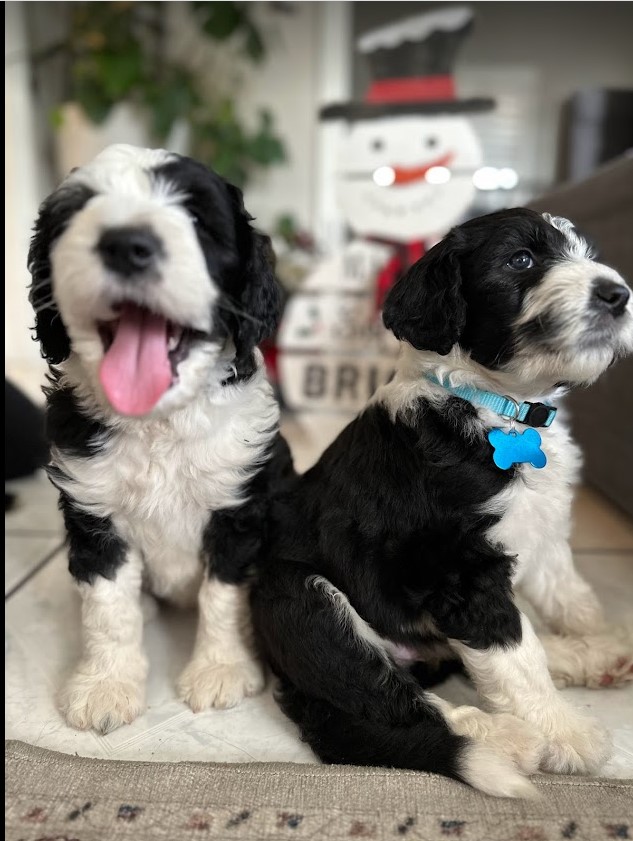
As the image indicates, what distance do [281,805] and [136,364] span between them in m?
0.85

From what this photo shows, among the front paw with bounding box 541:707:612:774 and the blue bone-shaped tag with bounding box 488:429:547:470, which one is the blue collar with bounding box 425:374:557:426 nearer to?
the blue bone-shaped tag with bounding box 488:429:547:470

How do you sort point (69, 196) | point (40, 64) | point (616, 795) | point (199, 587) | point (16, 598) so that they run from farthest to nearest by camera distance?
point (40, 64)
point (16, 598)
point (199, 587)
point (69, 196)
point (616, 795)

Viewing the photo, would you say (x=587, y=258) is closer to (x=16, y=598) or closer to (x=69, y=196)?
(x=69, y=196)

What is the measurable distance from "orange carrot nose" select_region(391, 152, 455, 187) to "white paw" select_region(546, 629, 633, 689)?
9.94 feet

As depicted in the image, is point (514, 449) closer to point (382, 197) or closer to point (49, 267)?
point (49, 267)

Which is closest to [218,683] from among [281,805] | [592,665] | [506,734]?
[281,805]

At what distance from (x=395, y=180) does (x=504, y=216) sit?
8.94 feet

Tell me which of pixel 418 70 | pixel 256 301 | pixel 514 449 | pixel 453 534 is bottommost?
pixel 453 534

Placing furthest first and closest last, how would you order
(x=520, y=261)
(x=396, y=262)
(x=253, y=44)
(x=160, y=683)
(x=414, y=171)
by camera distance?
(x=253, y=44)
(x=396, y=262)
(x=414, y=171)
(x=160, y=683)
(x=520, y=261)

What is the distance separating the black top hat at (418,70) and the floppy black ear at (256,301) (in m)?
2.89

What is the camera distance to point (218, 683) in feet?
5.20

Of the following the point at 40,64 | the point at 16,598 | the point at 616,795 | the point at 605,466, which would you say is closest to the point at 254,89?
the point at 40,64

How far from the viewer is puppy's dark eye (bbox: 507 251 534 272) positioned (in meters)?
1.41

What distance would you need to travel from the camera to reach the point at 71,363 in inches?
60.2
